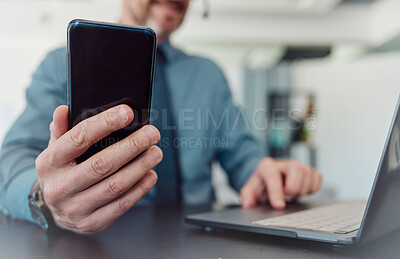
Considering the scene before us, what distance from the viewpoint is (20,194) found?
0.47 metres

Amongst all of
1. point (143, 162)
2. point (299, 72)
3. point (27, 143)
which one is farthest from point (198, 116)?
point (299, 72)

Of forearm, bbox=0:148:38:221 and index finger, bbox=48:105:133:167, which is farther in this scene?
forearm, bbox=0:148:38:221

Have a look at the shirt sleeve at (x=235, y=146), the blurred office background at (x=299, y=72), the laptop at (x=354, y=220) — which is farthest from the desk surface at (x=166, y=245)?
the blurred office background at (x=299, y=72)

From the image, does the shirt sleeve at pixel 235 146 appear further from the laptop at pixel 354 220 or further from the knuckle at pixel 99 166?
the knuckle at pixel 99 166

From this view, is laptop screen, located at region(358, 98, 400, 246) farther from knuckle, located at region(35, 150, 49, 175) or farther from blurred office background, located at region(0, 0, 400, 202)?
blurred office background, located at region(0, 0, 400, 202)

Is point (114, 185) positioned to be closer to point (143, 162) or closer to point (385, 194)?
point (143, 162)

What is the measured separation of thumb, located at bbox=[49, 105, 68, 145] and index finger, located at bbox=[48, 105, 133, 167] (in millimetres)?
15

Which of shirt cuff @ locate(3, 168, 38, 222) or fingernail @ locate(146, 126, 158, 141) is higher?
fingernail @ locate(146, 126, 158, 141)

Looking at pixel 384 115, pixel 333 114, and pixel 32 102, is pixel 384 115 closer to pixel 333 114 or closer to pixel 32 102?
pixel 333 114

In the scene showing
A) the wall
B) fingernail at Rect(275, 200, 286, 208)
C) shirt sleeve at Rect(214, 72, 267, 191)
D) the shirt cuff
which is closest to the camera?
the shirt cuff

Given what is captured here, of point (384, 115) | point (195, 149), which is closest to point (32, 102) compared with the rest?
point (195, 149)

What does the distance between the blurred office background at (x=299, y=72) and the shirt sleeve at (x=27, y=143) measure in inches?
101

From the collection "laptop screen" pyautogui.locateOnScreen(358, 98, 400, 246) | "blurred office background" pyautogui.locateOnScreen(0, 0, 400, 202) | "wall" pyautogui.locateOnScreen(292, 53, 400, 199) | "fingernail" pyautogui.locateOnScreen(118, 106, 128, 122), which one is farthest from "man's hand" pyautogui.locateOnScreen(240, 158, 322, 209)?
Result: "wall" pyautogui.locateOnScreen(292, 53, 400, 199)

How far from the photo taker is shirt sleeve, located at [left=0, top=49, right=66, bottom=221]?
465 mm
